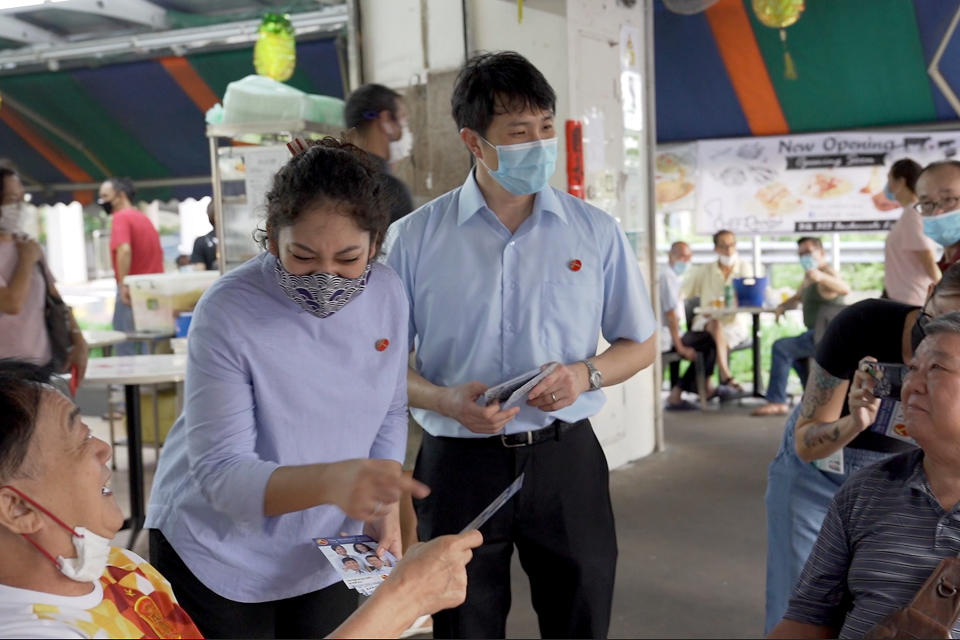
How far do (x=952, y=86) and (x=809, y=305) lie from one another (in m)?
2.07

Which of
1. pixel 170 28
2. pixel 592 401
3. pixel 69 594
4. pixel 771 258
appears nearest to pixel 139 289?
pixel 170 28

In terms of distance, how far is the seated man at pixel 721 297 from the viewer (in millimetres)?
7973

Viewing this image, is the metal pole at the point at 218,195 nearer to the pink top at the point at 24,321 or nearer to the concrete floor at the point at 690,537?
the pink top at the point at 24,321

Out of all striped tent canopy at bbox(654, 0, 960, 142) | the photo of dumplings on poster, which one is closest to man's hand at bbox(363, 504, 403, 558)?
striped tent canopy at bbox(654, 0, 960, 142)

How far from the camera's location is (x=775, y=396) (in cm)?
760

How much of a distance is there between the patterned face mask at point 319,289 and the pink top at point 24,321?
8.47 ft

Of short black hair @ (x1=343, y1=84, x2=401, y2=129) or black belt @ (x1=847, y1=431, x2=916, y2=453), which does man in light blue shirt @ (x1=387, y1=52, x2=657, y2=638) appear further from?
short black hair @ (x1=343, y1=84, x2=401, y2=129)

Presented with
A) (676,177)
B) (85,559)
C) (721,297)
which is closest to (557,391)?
(85,559)

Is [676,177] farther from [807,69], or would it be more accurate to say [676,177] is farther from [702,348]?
[702,348]

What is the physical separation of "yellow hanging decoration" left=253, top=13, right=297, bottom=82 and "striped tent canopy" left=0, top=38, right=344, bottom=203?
110 cm

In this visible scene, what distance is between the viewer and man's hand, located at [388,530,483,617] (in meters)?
1.38

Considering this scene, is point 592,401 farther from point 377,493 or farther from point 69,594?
point 69,594

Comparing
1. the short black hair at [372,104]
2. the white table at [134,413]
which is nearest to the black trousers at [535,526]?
the short black hair at [372,104]

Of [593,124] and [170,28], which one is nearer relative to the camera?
[593,124]
